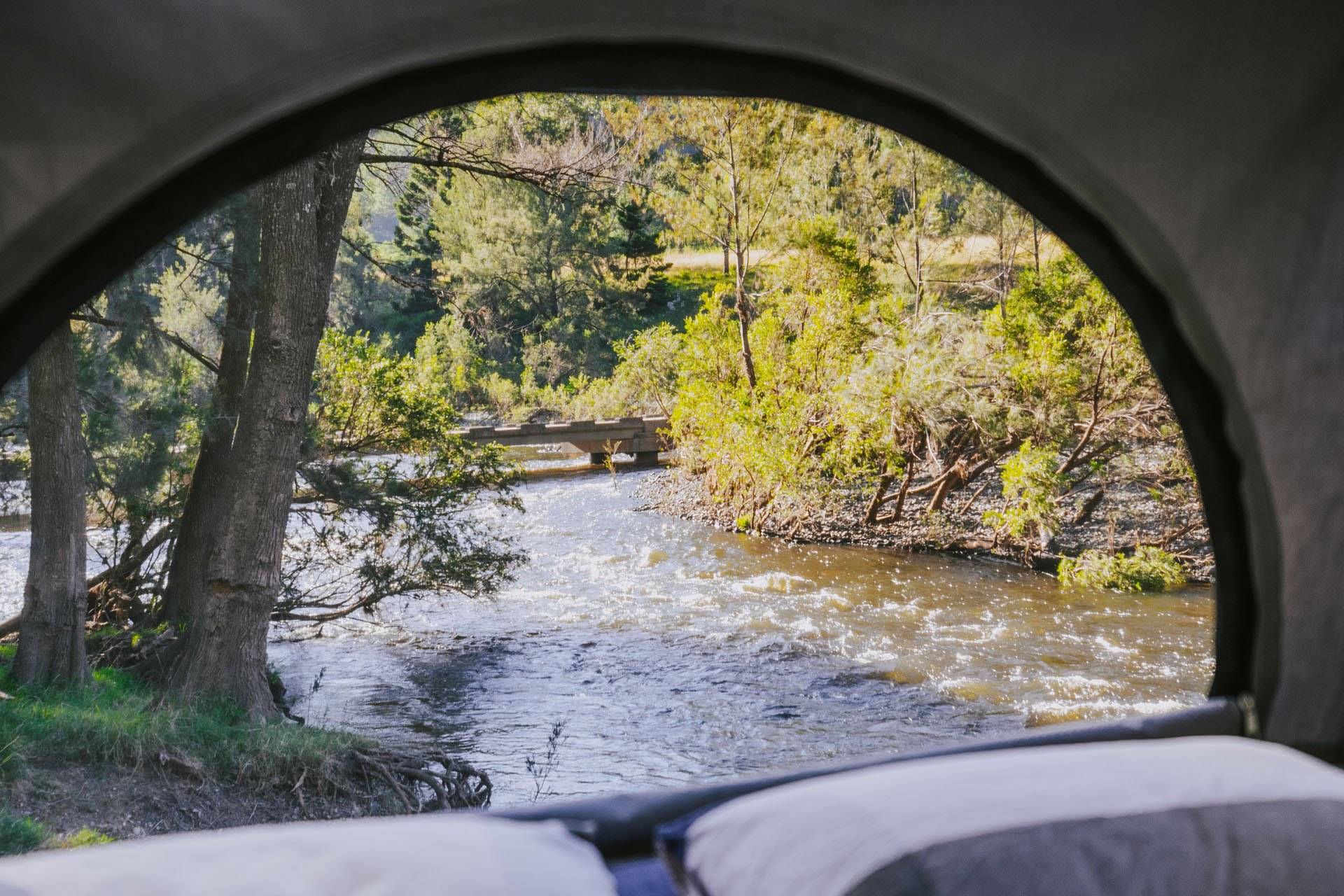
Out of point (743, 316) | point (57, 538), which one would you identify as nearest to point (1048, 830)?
point (57, 538)

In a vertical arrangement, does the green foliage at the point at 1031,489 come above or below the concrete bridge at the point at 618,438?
below

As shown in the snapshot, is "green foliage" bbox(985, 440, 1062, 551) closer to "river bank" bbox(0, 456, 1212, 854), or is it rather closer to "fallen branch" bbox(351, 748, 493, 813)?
"river bank" bbox(0, 456, 1212, 854)

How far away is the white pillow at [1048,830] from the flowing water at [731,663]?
3554 millimetres

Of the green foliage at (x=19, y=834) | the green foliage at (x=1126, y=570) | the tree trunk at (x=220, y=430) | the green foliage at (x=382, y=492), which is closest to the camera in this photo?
the green foliage at (x=19, y=834)

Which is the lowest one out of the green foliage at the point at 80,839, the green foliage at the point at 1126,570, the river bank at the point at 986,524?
the green foliage at the point at 80,839

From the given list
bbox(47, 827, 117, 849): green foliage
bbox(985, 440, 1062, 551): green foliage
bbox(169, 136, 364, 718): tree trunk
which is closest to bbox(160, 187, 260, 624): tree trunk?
bbox(169, 136, 364, 718): tree trunk

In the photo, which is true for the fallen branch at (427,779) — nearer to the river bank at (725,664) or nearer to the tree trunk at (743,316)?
the river bank at (725,664)

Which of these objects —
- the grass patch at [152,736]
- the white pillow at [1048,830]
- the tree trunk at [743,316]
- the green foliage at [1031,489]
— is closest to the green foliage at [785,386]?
the tree trunk at [743,316]

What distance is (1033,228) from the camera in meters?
5.43

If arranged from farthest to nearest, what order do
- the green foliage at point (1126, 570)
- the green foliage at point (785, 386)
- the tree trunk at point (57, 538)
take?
the green foliage at point (785, 386) < the green foliage at point (1126, 570) < the tree trunk at point (57, 538)

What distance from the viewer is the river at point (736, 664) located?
4.34 meters

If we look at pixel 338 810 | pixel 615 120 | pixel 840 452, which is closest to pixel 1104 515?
pixel 840 452

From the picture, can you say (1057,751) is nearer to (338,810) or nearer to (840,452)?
(338,810)

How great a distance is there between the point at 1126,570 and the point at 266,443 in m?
3.97
